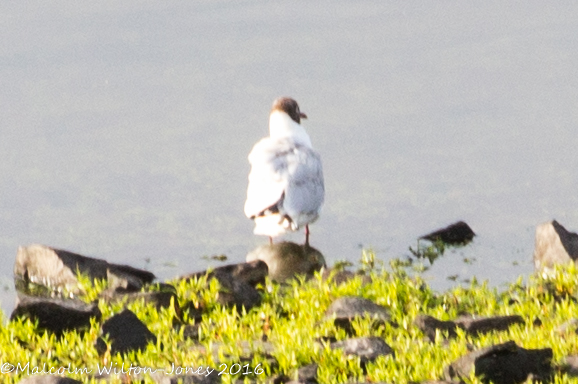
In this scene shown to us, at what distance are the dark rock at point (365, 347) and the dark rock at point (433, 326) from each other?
0.61 metres

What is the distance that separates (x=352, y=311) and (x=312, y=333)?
0.47 meters

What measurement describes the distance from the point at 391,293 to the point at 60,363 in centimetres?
229

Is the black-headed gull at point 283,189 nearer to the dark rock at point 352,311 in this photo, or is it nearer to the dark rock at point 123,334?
the dark rock at point 352,311

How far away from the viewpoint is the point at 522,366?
6.18 m

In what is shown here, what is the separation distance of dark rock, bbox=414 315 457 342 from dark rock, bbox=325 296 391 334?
9.3 inches

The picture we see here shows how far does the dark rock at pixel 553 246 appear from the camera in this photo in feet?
30.9

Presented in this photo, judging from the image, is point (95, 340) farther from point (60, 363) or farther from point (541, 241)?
point (541, 241)

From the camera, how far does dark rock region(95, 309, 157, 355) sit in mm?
7082

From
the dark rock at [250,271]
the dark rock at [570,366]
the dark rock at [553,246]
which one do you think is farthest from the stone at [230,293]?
the dark rock at [570,366]

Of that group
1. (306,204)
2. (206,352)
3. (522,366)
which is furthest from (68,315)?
(306,204)

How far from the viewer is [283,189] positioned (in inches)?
425

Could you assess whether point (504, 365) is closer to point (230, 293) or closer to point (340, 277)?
point (230, 293)

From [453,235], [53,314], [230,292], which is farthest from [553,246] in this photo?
[53,314]

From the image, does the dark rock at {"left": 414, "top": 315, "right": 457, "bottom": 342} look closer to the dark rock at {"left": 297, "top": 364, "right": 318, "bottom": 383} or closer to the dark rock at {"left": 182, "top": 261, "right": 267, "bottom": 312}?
the dark rock at {"left": 297, "top": 364, "right": 318, "bottom": 383}
